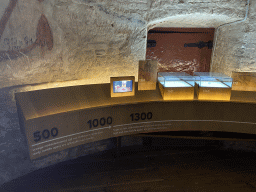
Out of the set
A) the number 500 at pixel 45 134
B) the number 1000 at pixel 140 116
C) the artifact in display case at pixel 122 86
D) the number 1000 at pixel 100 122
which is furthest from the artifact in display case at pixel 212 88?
the number 500 at pixel 45 134

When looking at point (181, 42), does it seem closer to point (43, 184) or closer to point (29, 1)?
point (29, 1)

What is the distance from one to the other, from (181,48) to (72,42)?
87.0 inches

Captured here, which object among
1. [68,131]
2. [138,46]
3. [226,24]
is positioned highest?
[226,24]

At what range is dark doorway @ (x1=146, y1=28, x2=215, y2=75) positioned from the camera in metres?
3.90

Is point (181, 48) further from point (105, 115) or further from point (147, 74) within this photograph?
point (105, 115)

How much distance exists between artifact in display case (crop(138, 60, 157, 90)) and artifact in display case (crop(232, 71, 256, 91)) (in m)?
1.14

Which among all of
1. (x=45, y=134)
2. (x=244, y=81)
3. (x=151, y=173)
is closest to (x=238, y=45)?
(x=244, y=81)

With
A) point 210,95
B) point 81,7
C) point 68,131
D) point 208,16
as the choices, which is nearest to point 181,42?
point 208,16

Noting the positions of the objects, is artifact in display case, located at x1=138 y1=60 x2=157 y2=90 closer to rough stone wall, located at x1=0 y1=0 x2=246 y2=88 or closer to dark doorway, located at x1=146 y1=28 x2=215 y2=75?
rough stone wall, located at x1=0 y1=0 x2=246 y2=88

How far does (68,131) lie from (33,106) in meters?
0.46

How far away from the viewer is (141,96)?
2619 mm

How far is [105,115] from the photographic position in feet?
8.03

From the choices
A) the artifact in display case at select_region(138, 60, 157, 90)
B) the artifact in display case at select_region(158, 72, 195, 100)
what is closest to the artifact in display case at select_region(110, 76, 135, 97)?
the artifact in display case at select_region(138, 60, 157, 90)

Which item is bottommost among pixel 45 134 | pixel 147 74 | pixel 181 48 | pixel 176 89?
pixel 45 134
